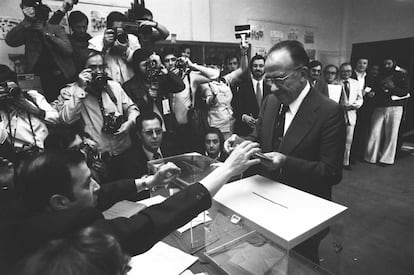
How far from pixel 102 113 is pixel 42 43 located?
821mm

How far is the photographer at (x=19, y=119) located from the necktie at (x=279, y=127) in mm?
1757

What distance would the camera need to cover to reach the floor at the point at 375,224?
6.77ft

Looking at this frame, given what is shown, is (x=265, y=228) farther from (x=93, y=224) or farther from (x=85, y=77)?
(x=85, y=77)

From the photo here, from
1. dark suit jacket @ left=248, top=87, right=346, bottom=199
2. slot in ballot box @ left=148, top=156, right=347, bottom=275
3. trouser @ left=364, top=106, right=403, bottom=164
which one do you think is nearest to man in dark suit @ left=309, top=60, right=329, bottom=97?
trouser @ left=364, top=106, right=403, bottom=164

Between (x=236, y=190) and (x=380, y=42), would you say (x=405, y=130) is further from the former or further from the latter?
(x=236, y=190)

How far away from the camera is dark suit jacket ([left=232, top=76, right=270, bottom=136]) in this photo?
3518mm

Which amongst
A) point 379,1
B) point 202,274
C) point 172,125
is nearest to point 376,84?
point 379,1

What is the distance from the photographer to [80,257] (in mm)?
496

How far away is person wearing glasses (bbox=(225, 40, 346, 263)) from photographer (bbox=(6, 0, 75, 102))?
77.5 inches

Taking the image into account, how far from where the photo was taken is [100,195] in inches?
45.4

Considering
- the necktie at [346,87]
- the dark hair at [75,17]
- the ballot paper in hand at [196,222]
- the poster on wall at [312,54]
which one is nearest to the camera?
the ballot paper in hand at [196,222]

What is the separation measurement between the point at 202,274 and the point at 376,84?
16.8 feet

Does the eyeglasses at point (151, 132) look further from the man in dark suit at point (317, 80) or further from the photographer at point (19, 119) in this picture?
the man in dark suit at point (317, 80)

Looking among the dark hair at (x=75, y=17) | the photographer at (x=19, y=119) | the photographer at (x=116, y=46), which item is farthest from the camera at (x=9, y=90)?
the dark hair at (x=75, y=17)
